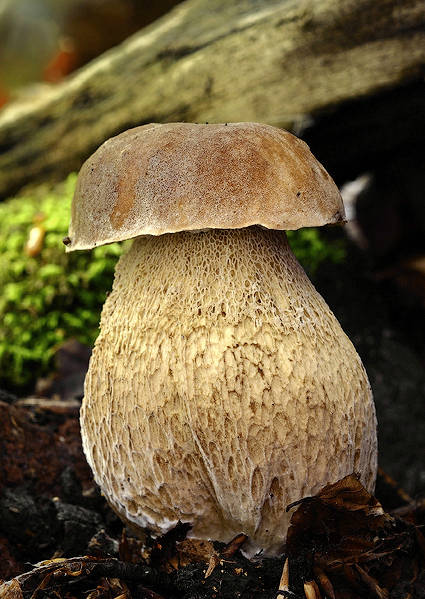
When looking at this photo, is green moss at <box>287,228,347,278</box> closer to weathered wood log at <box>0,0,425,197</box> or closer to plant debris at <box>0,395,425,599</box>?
weathered wood log at <box>0,0,425,197</box>

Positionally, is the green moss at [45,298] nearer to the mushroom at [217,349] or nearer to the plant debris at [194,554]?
the plant debris at [194,554]

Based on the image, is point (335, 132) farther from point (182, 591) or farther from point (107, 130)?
point (182, 591)

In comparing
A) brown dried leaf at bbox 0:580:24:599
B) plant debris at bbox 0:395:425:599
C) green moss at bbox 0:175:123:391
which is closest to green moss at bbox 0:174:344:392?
green moss at bbox 0:175:123:391

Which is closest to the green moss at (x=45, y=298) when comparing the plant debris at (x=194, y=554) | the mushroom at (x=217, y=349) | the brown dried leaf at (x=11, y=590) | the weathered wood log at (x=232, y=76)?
the weathered wood log at (x=232, y=76)

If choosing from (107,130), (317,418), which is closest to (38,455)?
(317,418)

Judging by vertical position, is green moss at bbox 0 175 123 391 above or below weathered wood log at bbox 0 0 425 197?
below

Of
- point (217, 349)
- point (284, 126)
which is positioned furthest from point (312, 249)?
point (217, 349)
